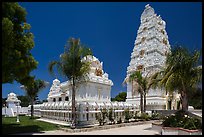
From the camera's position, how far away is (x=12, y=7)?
12.8 metres

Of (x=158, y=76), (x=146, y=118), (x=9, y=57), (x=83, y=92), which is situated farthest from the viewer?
(x=83, y=92)

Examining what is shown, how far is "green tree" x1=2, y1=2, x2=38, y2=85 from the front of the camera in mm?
11766

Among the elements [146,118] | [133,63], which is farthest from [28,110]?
[146,118]

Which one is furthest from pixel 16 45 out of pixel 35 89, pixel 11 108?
pixel 11 108

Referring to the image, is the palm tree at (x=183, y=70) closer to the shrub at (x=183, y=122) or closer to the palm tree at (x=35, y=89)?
→ the shrub at (x=183, y=122)

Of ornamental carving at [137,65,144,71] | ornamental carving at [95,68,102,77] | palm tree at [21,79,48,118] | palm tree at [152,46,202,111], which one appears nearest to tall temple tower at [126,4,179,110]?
ornamental carving at [137,65,144,71]

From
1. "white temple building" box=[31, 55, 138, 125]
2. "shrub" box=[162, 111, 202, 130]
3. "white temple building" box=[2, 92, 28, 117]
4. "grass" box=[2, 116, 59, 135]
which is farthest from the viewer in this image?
"white temple building" box=[2, 92, 28, 117]

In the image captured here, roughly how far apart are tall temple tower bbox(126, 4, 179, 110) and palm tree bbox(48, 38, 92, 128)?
67.2 feet

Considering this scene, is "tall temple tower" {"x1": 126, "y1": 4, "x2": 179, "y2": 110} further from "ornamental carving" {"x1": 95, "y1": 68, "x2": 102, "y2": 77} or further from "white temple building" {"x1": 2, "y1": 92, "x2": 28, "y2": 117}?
"white temple building" {"x1": 2, "y1": 92, "x2": 28, "y2": 117}

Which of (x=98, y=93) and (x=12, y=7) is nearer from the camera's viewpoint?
(x=12, y=7)

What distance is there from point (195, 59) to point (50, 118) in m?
17.5

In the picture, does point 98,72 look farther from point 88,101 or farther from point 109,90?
point 88,101

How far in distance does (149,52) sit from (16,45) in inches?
1210

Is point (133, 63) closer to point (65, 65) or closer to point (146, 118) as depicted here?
point (146, 118)
